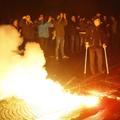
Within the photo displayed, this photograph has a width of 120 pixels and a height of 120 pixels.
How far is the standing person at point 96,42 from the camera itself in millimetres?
14297

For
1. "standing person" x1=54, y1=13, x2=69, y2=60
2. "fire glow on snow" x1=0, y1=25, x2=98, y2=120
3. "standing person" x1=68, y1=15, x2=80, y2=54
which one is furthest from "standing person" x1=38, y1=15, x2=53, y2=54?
"fire glow on snow" x1=0, y1=25, x2=98, y2=120

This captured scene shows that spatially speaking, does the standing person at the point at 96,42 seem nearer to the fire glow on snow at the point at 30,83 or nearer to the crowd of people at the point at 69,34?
the crowd of people at the point at 69,34

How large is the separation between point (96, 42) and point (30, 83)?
10.7ft

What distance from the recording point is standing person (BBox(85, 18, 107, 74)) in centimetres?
1430

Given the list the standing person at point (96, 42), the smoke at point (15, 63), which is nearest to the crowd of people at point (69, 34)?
the standing person at point (96, 42)

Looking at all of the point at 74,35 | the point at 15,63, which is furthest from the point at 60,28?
the point at 15,63

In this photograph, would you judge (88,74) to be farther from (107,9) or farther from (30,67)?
(107,9)

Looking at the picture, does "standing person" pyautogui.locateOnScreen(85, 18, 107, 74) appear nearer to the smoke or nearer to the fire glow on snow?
the fire glow on snow

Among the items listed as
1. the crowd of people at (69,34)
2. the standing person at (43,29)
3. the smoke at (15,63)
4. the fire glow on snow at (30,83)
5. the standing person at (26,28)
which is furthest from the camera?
the standing person at (43,29)

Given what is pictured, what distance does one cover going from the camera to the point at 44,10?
26.3 m

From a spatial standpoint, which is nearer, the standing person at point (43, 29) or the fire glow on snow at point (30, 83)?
the fire glow on snow at point (30, 83)

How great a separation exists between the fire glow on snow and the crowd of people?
106 cm

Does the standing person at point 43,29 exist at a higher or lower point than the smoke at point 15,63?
A: higher

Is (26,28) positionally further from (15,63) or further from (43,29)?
(15,63)
